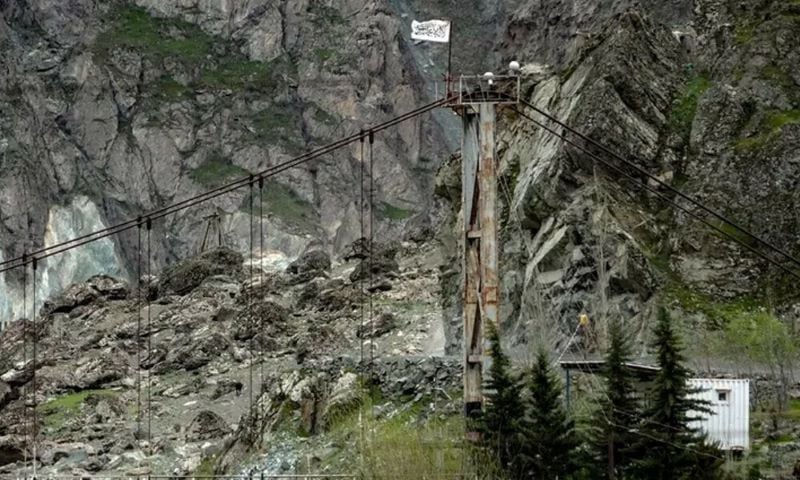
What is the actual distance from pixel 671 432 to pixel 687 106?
84.7 ft

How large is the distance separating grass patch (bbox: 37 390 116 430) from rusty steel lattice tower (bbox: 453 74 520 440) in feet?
142

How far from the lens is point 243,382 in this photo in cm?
7638

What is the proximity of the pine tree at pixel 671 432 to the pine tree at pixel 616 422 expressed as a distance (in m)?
0.29

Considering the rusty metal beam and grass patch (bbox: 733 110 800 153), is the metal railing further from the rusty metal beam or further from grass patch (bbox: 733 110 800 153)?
grass patch (bbox: 733 110 800 153)

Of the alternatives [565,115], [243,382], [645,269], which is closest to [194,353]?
[243,382]

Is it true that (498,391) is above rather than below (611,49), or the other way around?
below

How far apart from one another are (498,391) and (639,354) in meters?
12.8

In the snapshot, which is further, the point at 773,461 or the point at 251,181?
the point at 251,181

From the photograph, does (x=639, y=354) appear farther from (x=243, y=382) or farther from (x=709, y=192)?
(x=243, y=382)

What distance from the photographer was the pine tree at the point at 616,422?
2959 cm

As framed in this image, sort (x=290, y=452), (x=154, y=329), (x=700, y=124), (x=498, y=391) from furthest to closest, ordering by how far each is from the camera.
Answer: (x=154, y=329) → (x=700, y=124) → (x=290, y=452) → (x=498, y=391)

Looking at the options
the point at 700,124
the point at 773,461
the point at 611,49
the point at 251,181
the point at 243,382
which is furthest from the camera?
the point at 243,382

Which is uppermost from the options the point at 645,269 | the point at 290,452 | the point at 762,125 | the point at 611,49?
the point at 611,49

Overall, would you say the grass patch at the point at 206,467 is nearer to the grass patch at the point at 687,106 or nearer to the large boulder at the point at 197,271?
the grass patch at the point at 687,106
